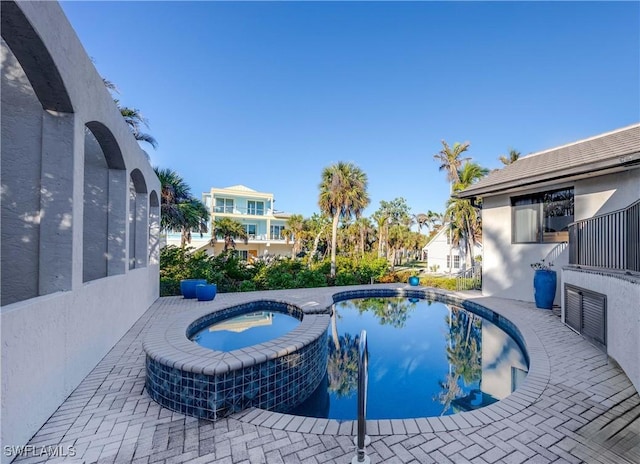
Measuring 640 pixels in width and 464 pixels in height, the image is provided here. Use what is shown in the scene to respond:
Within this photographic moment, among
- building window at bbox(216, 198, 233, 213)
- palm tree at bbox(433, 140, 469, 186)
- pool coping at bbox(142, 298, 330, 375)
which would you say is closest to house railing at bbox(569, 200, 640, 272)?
pool coping at bbox(142, 298, 330, 375)

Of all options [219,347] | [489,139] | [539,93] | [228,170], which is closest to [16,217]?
[219,347]

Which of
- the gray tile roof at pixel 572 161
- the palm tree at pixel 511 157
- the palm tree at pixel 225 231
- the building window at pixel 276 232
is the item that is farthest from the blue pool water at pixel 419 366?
the building window at pixel 276 232

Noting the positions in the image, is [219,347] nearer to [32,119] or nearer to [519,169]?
[32,119]

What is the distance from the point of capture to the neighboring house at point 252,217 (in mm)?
32875

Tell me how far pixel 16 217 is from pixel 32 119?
5.06ft

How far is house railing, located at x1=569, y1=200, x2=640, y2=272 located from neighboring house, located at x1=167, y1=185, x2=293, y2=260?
2870 centimetres

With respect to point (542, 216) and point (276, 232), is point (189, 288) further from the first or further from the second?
point (276, 232)

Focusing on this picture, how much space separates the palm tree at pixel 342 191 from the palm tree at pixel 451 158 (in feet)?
31.8

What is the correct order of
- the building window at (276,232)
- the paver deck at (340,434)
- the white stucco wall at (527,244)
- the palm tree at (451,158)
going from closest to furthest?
the paver deck at (340,434) < the white stucco wall at (527,244) < the palm tree at (451,158) < the building window at (276,232)

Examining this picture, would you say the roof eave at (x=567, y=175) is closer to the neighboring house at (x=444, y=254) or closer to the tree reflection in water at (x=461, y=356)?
the tree reflection in water at (x=461, y=356)

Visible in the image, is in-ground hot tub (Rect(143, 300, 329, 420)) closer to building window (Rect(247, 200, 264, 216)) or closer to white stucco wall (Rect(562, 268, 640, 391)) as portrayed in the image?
white stucco wall (Rect(562, 268, 640, 391))

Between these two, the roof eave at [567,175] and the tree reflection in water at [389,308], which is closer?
the roof eave at [567,175]

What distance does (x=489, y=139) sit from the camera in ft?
73.5

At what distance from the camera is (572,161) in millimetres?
8984
